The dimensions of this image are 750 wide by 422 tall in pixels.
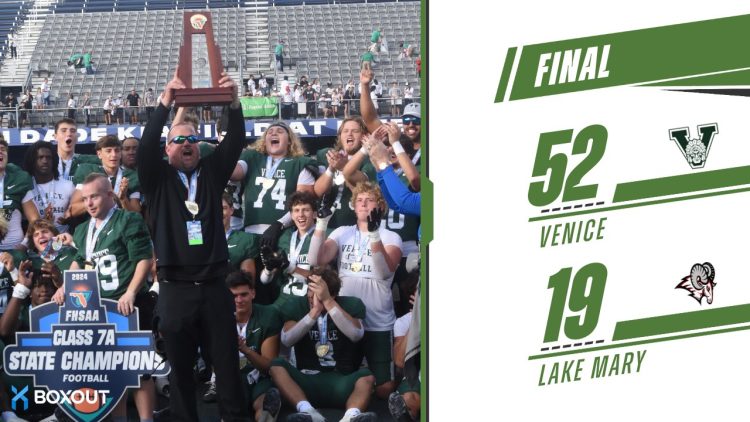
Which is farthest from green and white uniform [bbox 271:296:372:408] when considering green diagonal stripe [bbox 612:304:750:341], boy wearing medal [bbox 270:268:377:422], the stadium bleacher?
the stadium bleacher

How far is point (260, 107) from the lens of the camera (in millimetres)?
8406

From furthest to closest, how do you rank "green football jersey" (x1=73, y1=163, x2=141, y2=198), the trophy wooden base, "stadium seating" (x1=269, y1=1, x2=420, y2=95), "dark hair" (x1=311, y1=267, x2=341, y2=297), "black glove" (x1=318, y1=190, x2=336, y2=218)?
1. "stadium seating" (x1=269, y1=1, x2=420, y2=95)
2. "green football jersey" (x1=73, y1=163, x2=141, y2=198)
3. "black glove" (x1=318, y1=190, x2=336, y2=218)
4. "dark hair" (x1=311, y1=267, x2=341, y2=297)
5. the trophy wooden base

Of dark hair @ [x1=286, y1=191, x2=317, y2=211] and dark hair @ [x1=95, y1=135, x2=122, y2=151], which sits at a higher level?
dark hair @ [x1=95, y1=135, x2=122, y2=151]

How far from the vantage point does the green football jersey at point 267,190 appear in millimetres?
5227

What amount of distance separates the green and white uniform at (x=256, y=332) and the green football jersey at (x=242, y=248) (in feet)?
0.87

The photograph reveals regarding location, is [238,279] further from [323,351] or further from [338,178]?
[338,178]

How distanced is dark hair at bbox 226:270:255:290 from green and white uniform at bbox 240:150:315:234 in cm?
28

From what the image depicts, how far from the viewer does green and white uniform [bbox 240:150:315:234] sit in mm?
5223

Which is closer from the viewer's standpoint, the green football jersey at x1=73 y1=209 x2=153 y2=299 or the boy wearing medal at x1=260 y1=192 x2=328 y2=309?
the green football jersey at x1=73 y1=209 x2=153 y2=299

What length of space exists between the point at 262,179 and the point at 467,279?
2.43 meters

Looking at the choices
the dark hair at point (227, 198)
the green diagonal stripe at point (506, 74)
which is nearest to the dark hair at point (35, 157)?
the dark hair at point (227, 198)

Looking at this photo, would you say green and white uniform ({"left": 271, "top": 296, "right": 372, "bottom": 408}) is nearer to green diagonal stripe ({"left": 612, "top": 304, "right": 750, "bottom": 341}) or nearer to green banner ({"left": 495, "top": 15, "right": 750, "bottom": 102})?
green diagonal stripe ({"left": 612, "top": 304, "right": 750, "bottom": 341})

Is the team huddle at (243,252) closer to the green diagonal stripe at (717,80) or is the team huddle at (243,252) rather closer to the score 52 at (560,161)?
the score 52 at (560,161)

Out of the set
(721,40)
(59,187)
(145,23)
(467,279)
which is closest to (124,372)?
(59,187)
